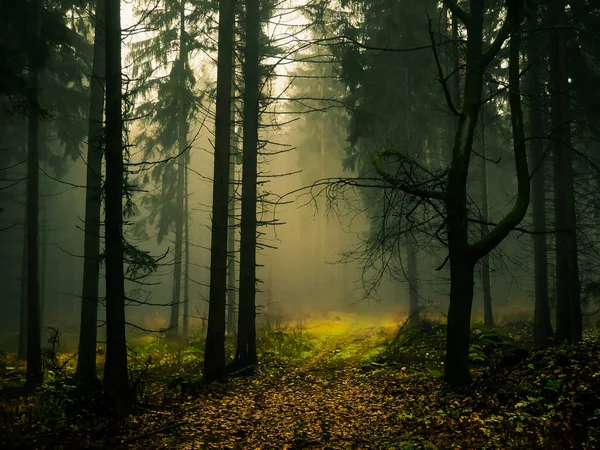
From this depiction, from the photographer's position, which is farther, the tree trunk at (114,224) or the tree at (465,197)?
the tree trunk at (114,224)

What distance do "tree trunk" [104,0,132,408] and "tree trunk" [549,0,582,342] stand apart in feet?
30.8

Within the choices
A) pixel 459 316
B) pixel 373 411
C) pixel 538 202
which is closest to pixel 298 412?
pixel 373 411

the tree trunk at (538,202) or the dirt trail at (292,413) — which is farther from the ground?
the tree trunk at (538,202)

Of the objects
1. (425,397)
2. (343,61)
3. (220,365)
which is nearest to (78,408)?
(220,365)

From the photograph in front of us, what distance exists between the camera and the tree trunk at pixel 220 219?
31.7 ft

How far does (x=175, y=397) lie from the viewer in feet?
27.3

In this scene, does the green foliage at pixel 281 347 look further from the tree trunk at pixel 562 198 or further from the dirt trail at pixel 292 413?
the tree trunk at pixel 562 198

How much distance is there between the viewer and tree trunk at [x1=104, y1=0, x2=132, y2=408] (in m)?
7.28

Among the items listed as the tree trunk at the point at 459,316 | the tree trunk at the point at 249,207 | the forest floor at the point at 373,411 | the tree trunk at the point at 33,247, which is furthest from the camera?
the tree trunk at the point at 33,247

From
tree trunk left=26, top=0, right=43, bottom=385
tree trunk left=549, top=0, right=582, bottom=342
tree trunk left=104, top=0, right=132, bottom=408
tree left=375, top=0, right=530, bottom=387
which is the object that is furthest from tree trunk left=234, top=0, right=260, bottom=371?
tree trunk left=549, top=0, right=582, bottom=342

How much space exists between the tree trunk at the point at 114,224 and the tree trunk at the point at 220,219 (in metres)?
2.48

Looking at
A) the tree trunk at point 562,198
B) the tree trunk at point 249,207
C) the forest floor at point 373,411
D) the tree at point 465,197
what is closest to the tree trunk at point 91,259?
the forest floor at point 373,411

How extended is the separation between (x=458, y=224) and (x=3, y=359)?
1586 centimetres

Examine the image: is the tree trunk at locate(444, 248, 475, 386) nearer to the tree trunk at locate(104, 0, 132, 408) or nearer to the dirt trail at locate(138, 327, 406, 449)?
the dirt trail at locate(138, 327, 406, 449)
